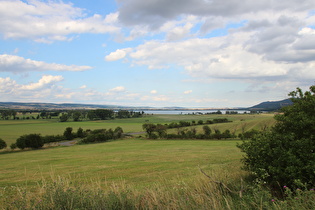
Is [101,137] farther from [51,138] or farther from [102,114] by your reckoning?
[102,114]

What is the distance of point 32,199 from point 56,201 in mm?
660

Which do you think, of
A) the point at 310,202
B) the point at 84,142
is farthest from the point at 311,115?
the point at 84,142

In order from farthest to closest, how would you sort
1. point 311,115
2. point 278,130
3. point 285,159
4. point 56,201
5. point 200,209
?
point 278,130 < point 311,115 < point 285,159 < point 56,201 < point 200,209

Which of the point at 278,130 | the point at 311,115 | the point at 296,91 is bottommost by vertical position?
the point at 278,130

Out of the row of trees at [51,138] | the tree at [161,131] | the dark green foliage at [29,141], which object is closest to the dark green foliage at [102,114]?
the row of trees at [51,138]

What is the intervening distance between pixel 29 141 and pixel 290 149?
66429mm

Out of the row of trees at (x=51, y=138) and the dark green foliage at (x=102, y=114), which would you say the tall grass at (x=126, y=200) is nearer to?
the row of trees at (x=51, y=138)

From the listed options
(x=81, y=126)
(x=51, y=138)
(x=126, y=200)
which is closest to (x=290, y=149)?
(x=126, y=200)

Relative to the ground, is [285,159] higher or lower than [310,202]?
higher

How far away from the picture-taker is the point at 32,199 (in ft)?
18.2

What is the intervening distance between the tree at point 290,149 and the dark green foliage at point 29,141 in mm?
64217

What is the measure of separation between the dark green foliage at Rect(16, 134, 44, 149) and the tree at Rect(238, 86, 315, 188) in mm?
64217

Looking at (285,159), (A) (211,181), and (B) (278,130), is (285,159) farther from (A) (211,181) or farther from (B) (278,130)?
(A) (211,181)

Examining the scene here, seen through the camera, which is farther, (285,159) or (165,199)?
(285,159)
